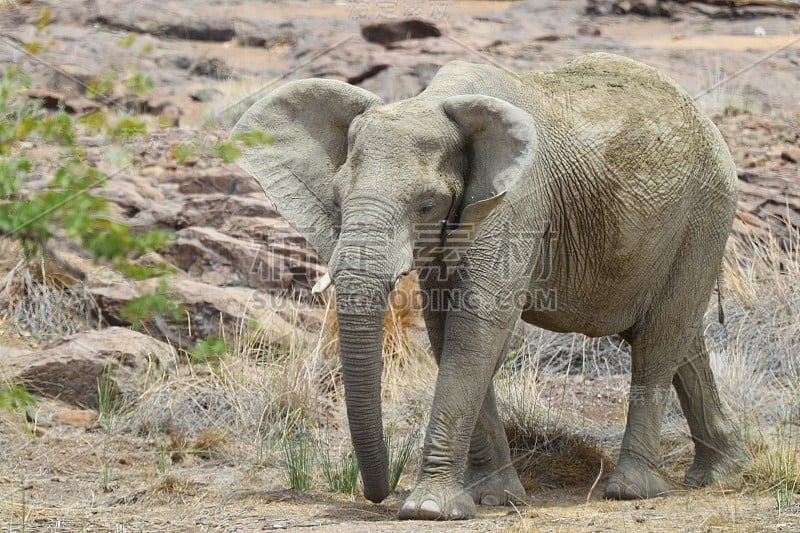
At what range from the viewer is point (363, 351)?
222 inches

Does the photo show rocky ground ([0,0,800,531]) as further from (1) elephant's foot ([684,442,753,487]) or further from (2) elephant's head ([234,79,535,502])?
(2) elephant's head ([234,79,535,502])

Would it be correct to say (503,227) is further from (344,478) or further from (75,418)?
(75,418)

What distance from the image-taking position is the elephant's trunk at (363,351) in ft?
18.2

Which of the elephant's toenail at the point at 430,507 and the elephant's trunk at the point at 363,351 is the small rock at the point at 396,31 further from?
the elephant's trunk at the point at 363,351

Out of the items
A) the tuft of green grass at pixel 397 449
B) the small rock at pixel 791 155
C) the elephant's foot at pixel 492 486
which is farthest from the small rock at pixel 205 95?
the elephant's foot at pixel 492 486

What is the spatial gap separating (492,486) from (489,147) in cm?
207

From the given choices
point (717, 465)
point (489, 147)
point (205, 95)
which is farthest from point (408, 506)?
point (205, 95)

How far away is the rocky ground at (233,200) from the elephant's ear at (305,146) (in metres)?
0.79

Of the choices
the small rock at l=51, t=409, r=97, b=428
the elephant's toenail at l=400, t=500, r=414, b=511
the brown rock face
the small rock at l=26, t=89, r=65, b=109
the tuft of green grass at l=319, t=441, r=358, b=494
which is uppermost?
the elephant's toenail at l=400, t=500, r=414, b=511

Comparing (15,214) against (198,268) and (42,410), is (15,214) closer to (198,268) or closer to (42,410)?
(42,410)

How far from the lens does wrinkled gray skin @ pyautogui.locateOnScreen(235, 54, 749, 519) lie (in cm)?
581

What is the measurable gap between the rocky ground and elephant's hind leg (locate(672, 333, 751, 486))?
1.31ft

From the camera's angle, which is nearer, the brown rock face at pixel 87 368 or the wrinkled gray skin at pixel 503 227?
the wrinkled gray skin at pixel 503 227

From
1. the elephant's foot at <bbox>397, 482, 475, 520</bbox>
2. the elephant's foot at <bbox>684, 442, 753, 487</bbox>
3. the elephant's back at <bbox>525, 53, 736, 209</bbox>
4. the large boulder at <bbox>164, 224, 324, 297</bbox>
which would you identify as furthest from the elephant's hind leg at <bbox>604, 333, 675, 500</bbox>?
the large boulder at <bbox>164, 224, 324, 297</bbox>
